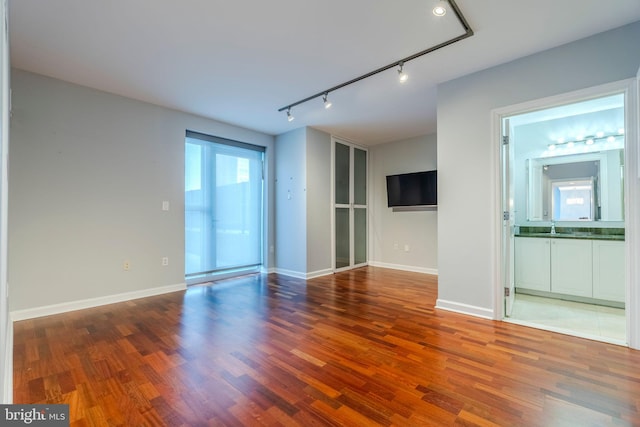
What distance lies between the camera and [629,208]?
2.27 m

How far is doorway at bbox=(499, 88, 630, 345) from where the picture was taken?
2953 mm

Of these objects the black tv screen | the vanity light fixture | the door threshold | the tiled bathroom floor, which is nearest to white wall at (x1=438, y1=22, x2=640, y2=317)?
the door threshold

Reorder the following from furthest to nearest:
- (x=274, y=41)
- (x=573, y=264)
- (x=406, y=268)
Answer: (x=406, y=268), (x=573, y=264), (x=274, y=41)

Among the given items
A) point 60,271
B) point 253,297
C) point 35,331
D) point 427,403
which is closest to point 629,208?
point 427,403

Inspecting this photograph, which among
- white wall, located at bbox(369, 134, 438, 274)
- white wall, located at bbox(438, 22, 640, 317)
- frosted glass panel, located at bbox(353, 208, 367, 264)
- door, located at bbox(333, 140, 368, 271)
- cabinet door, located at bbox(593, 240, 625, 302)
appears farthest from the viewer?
frosted glass panel, located at bbox(353, 208, 367, 264)

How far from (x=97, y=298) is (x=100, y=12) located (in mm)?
2886

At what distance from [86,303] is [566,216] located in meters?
5.89

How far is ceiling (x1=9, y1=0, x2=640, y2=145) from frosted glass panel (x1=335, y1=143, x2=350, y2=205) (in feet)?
6.32

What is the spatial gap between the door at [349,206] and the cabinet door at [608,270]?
11.5ft

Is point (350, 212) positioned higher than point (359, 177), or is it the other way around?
point (359, 177)

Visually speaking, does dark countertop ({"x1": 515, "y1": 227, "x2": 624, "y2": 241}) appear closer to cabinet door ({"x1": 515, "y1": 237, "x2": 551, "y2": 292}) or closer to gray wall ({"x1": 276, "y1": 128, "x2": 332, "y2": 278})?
cabinet door ({"x1": 515, "y1": 237, "x2": 551, "y2": 292})

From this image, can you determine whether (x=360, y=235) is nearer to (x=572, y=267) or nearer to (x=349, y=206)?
(x=349, y=206)

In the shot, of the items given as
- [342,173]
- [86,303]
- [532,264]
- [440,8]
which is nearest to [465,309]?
[532,264]

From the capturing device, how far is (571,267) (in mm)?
3523
